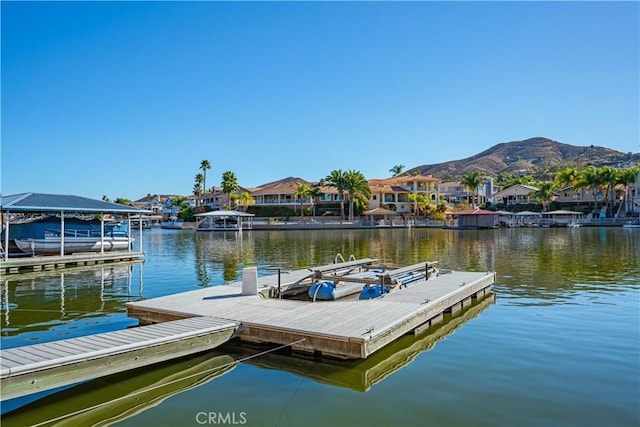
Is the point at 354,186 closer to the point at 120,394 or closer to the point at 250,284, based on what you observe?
the point at 250,284

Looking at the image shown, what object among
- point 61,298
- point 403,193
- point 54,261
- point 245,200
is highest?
point 403,193

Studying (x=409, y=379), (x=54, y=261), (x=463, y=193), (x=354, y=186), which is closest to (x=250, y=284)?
(x=409, y=379)

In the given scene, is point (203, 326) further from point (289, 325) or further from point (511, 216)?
point (511, 216)

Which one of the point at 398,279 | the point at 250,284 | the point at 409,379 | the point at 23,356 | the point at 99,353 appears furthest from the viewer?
the point at 398,279

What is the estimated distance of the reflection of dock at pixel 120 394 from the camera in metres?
6.57

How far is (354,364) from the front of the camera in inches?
334

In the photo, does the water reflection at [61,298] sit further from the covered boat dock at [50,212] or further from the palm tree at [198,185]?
the palm tree at [198,185]

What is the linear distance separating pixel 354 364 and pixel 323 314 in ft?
5.90

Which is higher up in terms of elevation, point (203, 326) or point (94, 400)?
point (203, 326)

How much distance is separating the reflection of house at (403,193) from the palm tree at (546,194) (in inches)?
739

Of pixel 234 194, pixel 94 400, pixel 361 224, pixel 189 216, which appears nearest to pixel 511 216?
pixel 361 224

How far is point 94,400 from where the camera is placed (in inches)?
281

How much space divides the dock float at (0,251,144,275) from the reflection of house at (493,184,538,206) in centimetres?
8278

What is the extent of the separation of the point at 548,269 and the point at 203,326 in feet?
59.2
